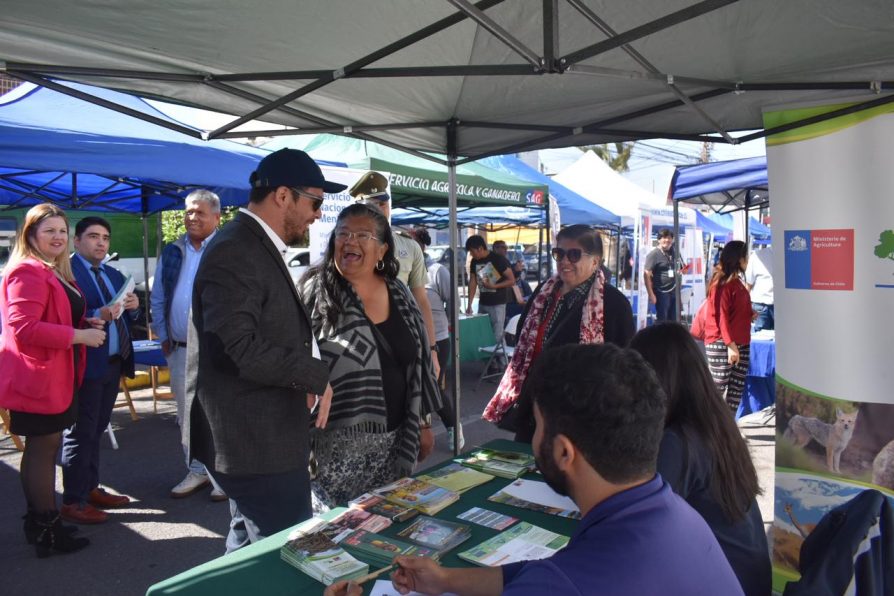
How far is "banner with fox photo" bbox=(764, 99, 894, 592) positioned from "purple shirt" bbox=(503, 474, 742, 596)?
6.90 feet

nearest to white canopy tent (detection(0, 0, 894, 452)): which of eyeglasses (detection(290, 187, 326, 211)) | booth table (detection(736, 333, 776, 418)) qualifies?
eyeglasses (detection(290, 187, 326, 211))

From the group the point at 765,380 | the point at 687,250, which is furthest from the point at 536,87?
the point at 687,250

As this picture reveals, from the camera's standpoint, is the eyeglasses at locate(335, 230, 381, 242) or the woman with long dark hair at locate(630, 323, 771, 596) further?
the eyeglasses at locate(335, 230, 381, 242)

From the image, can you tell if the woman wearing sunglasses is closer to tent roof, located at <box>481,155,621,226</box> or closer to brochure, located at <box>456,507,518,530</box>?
brochure, located at <box>456,507,518,530</box>

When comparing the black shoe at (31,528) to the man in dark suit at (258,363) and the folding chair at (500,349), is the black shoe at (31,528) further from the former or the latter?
the folding chair at (500,349)

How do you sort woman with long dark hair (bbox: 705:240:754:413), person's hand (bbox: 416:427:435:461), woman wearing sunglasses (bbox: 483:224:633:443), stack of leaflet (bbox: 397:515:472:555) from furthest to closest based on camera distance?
1. woman with long dark hair (bbox: 705:240:754:413)
2. woman wearing sunglasses (bbox: 483:224:633:443)
3. person's hand (bbox: 416:427:435:461)
4. stack of leaflet (bbox: 397:515:472:555)

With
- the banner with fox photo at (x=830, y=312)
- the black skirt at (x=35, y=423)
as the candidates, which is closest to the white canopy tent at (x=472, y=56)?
the banner with fox photo at (x=830, y=312)

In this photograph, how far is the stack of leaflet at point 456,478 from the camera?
2135 millimetres

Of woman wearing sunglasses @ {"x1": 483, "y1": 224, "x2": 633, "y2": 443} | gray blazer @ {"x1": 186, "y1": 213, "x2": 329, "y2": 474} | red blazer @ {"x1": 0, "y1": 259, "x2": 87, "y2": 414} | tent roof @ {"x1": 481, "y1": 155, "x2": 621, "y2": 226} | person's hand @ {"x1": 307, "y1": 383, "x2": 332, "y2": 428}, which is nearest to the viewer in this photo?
gray blazer @ {"x1": 186, "y1": 213, "x2": 329, "y2": 474}

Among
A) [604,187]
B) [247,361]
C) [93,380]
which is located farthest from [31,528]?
[604,187]

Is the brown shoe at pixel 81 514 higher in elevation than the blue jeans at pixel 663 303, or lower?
lower

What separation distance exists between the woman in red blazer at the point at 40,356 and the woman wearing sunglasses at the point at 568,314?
2.22 meters

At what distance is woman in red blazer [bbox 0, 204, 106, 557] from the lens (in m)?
3.19

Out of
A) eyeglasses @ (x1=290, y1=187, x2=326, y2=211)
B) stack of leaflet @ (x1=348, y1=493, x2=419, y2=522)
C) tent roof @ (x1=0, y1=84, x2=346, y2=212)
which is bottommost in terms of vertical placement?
stack of leaflet @ (x1=348, y1=493, x2=419, y2=522)
